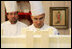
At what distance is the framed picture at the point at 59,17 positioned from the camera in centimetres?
146

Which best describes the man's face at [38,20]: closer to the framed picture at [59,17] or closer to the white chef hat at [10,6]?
the white chef hat at [10,6]

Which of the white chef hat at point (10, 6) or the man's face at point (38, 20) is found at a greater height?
the white chef hat at point (10, 6)

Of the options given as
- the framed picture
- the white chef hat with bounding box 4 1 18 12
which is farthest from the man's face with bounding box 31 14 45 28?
the framed picture

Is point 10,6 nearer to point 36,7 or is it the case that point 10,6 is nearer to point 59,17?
point 36,7

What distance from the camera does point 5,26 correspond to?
0.71 metres

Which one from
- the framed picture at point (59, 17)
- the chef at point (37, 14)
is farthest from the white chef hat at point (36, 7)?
the framed picture at point (59, 17)

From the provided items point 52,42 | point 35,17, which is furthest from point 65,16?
point 52,42

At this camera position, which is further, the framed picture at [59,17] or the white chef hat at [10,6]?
the framed picture at [59,17]

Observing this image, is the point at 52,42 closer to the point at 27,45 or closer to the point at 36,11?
the point at 27,45

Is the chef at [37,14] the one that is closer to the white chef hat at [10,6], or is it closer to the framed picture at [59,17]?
the white chef hat at [10,6]

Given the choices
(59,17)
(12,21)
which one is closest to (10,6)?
(12,21)

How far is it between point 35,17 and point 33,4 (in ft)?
0.18

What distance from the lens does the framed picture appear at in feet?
4.80

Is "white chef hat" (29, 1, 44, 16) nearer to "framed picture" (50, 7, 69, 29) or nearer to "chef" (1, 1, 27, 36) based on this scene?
"chef" (1, 1, 27, 36)
